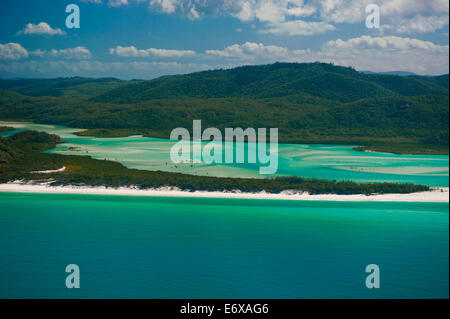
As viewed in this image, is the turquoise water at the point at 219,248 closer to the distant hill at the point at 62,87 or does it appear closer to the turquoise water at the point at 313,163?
the turquoise water at the point at 313,163

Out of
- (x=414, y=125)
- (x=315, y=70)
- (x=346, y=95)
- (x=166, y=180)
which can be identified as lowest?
(x=166, y=180)

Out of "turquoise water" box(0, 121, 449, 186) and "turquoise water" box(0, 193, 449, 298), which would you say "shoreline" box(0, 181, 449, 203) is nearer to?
"turquoise water" box(0, 193, 449, 298)

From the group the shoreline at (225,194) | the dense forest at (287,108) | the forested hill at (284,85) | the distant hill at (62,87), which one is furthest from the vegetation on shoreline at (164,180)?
the distant hill at (62,87)

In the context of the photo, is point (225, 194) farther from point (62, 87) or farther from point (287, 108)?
point (62, 87)

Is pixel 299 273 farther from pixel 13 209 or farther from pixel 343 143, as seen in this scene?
pixel 343 143

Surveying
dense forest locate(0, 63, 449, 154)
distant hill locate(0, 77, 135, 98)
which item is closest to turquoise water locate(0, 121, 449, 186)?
dense forest locate(0, 63, 449, 154)

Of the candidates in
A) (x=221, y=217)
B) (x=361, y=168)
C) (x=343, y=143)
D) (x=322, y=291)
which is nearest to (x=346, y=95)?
(x=343, y=143)
